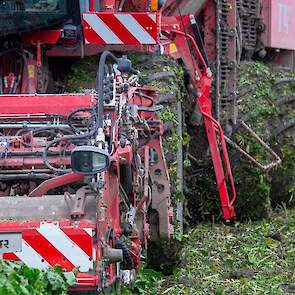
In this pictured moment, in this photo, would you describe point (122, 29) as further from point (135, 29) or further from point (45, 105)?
point (45, 105)

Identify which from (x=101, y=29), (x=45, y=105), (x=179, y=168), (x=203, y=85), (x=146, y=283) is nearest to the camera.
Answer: (x=45, y=105)

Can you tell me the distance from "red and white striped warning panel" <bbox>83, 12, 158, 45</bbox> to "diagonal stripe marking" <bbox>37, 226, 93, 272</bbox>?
2313 mm

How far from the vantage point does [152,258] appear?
550 centimetres

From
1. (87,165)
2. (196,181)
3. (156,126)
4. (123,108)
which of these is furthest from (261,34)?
(87,165)

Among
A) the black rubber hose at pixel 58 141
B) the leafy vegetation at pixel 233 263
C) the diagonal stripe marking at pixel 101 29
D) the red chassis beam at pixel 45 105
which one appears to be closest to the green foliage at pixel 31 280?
the black rubber hose at pixel 58 141

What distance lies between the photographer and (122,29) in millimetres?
5691

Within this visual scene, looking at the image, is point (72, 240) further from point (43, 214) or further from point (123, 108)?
point (123, 108)

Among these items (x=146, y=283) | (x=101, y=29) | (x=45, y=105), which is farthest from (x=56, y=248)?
(x=101, y=29)

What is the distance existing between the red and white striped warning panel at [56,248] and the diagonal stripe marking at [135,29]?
2.39 meters

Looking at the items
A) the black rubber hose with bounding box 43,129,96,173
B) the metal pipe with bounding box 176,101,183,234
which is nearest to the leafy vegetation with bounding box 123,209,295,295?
the metal pipe with bounding box 176,101,183,234

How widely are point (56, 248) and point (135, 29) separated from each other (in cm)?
245

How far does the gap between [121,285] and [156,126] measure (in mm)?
1084

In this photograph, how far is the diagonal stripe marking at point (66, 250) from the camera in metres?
3.55

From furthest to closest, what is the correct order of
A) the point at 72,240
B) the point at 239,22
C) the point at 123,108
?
the point at 239,22 < the point at 123,108 < the point at 72,240
